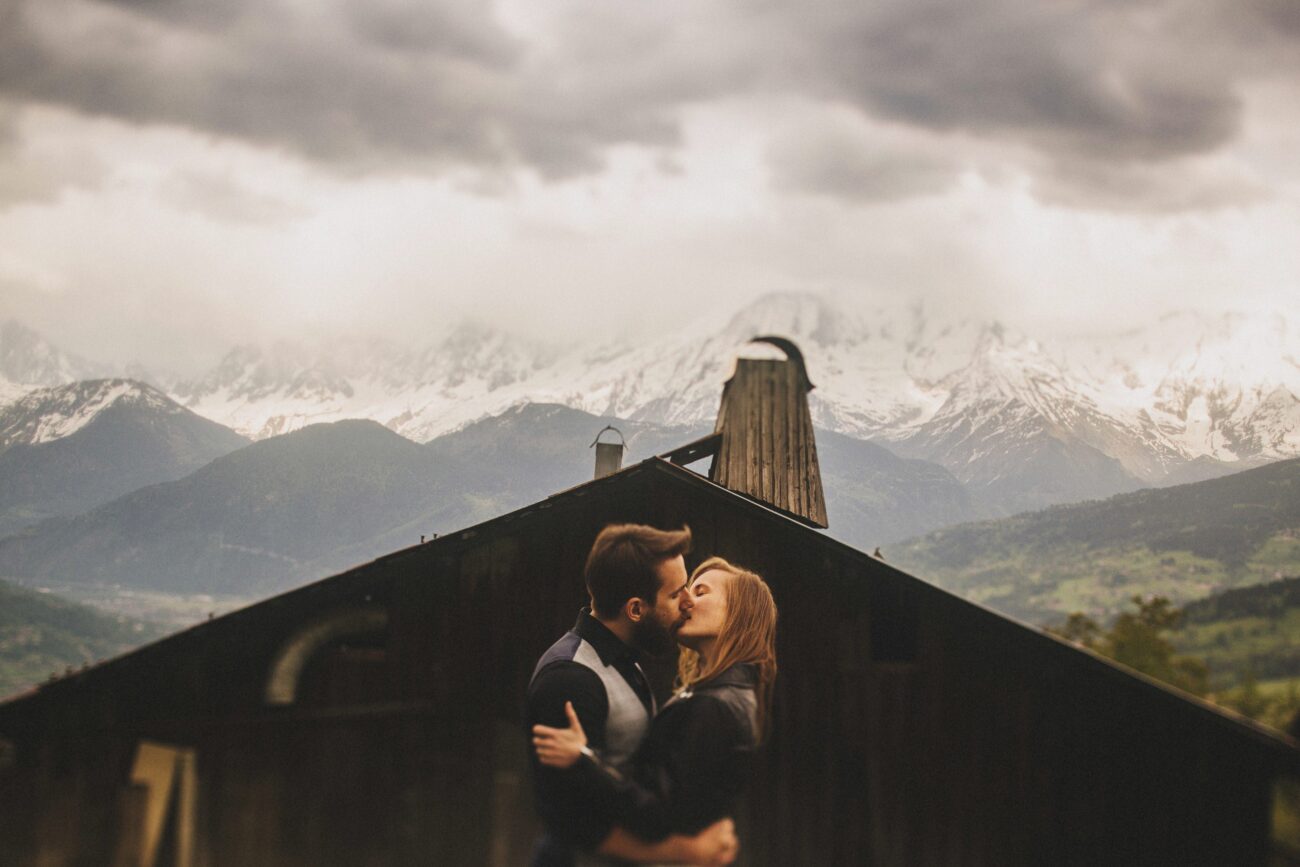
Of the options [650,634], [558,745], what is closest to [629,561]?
[650,634]

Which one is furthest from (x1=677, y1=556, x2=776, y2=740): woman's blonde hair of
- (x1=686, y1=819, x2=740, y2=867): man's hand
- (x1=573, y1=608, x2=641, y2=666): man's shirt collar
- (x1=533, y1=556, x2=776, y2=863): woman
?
(x1=686, y1=819, x2=740, y2=867): man's hand

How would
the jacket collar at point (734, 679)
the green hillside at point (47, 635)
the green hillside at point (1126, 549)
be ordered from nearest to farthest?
the jacket collar at point (734, 679), the green hillside at point (1126, 549), the green hillside at point (47, 635)

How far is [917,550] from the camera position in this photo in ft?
589

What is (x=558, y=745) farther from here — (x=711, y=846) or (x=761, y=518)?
(x=761, y=518)

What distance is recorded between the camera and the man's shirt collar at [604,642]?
461 centimetres

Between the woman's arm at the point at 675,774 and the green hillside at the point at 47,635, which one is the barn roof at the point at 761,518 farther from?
the green hillside at the point at 47,635

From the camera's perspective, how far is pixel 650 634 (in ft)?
15.5

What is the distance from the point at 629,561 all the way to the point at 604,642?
15.7 inches

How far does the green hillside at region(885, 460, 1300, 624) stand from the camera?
9756 cm

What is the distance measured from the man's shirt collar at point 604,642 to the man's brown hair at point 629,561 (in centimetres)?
6

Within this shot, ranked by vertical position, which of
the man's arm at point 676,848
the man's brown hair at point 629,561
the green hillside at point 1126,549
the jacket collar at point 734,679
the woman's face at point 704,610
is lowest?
the man's arm at point 676,848

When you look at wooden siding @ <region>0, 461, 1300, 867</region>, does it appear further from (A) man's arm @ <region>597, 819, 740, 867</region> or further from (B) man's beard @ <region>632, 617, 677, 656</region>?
(A) man's arm @ <region>597, 819, 740, 867</region>

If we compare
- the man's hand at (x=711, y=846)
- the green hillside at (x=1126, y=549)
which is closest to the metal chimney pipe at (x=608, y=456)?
the man's hand at (x=711, y=846)

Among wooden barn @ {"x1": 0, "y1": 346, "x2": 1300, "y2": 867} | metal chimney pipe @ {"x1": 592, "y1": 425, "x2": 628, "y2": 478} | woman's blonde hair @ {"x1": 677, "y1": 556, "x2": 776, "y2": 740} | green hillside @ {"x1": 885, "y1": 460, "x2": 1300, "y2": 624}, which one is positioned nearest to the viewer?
woman's blonde hair @ {"x1": 677, "y1": 556, "x2": 776, "y2": 740}
